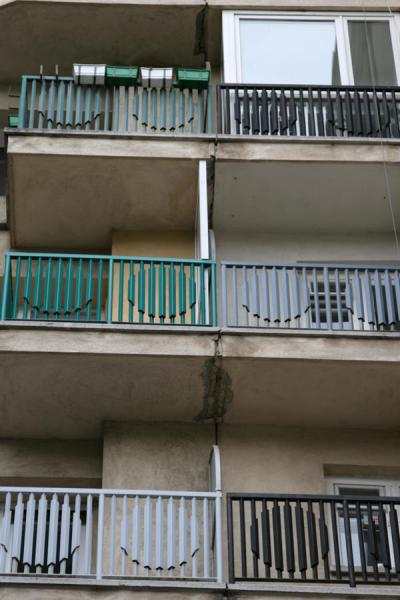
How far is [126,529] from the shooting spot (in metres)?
12.1

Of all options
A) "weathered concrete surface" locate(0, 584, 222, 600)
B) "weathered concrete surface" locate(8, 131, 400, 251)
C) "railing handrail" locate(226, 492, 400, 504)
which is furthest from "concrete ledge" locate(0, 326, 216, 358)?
"weathered concrete surface" locate(0, 584, 222, 600)

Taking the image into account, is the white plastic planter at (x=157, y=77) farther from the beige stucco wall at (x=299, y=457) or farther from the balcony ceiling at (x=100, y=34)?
the beige stucco wall at (x=299, y=457)

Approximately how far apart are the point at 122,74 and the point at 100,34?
186 centimetres

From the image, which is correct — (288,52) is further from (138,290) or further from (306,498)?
(306,498)

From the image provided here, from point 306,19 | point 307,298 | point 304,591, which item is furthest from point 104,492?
point 306,19

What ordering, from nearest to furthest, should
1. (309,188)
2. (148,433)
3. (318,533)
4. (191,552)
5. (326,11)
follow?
1. (191,552)
2. (318,533)
3. (148,433)
4. (309,188)
5. (326,11)

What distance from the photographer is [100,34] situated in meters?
17.4

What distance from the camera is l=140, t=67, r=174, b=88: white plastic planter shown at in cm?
1581

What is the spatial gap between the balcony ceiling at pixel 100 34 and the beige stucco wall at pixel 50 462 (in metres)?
6.21

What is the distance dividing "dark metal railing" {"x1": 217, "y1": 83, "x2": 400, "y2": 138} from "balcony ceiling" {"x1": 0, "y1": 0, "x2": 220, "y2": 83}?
79.1 inches

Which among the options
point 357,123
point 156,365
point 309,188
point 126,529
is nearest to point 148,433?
point 156,365

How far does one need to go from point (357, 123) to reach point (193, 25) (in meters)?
3.31

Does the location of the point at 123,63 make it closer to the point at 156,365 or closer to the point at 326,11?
the point at 326,11

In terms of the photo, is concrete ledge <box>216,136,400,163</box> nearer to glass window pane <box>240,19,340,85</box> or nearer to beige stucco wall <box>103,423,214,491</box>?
glass window pane <box>240,19,340,85</box>
